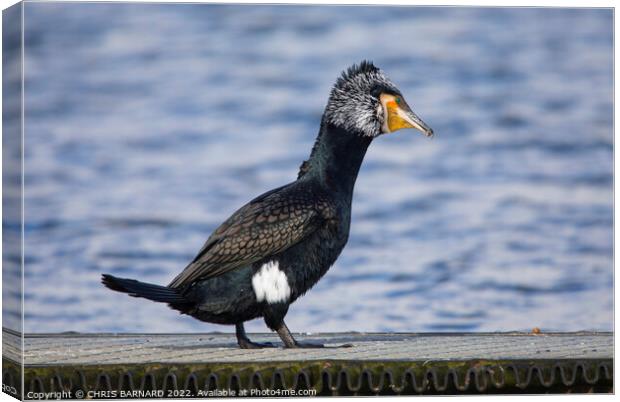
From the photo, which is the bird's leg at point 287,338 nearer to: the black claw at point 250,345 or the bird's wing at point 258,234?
the black claw at point 250,345

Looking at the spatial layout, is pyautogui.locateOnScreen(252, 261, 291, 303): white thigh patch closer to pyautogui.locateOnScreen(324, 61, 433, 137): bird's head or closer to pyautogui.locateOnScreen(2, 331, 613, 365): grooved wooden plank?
pyautogui.locateOnScreen(2, 331, 613, 365): grooved wooden plank

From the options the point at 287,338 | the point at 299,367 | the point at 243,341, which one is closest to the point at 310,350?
the point at 287,338

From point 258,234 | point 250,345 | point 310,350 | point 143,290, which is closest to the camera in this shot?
point 143,290

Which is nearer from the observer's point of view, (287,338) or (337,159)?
Result: (287,338)

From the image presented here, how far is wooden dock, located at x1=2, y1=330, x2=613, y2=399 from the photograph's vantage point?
11648 millimetres

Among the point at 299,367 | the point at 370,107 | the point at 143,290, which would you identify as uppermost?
the point at 370,107

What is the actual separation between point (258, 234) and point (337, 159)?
0.84m

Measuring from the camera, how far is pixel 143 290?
11750 millimetres

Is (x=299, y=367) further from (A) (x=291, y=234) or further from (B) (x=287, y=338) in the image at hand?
(A) (x=291, y=234)

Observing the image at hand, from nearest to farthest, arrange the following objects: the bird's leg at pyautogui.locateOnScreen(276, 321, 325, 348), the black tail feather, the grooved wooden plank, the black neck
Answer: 1. the black tail feather
2. the grooved wooden plank
3. the bird's leg at pyautogui.locateOnScreen(276, 321, 325, 348)
4. the black neck

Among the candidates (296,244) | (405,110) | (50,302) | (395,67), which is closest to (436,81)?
(395,67)

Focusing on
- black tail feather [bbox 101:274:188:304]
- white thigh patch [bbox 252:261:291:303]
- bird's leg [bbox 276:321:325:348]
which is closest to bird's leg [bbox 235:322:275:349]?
bird's leg [bbox 276:321:325:348]

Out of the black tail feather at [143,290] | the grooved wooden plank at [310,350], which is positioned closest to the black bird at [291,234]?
the black tail feather at [143,290]

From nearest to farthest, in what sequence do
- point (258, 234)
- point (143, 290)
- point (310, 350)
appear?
point (143, 290) → point (258, 234) → point (310, 350)
